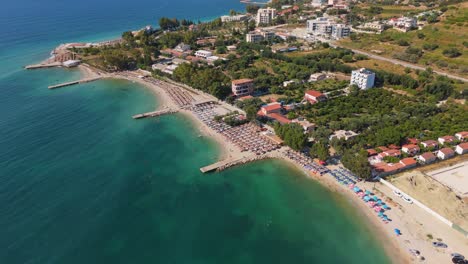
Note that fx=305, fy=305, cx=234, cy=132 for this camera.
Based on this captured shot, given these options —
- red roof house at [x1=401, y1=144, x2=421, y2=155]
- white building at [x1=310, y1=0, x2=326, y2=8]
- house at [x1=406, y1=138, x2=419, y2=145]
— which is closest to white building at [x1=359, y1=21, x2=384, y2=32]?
white building at [x1=310, y1=0, x2=326, y2=8]

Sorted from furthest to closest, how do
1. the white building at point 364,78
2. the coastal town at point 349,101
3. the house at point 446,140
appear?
the white building at point 364,78
the house at point 446,140
the coastal town at point 349,101

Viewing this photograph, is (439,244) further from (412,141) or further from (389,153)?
(412,141)

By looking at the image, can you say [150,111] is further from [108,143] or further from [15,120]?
[15,120]

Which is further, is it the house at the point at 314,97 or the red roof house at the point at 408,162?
the house at the point at 314,97

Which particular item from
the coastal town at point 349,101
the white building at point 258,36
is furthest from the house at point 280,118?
the white building at point 258,36

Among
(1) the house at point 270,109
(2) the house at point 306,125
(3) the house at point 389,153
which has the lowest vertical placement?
(3) the house at point 389,153

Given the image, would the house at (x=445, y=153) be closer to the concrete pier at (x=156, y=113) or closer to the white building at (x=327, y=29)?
the concrete pier at (x=156, y=113)
